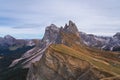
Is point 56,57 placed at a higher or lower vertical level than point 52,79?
higher

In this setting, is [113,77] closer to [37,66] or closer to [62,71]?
[62,71]

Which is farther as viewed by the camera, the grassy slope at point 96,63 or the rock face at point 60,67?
the rock face at point 60,67

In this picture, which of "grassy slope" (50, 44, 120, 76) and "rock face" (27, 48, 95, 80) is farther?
"rock face" (27, 48, 95, 80)

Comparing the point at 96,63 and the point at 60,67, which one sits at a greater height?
the point at 96,63

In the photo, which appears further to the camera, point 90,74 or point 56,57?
point 56,57

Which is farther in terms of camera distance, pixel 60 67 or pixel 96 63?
pixel 96 63

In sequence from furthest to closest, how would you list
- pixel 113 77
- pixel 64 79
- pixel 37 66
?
pixel 37 66 → pixel 64 79 → pixel 113 77

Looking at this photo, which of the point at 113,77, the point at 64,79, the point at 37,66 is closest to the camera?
the point at 113,77

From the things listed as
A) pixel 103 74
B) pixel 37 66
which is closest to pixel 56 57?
pixel 37 66
